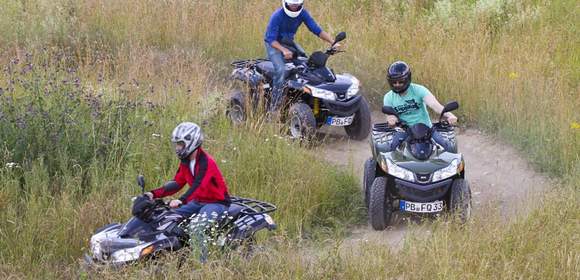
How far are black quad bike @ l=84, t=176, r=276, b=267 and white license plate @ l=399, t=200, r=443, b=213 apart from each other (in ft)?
5.73

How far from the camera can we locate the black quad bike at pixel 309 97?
10805 mm

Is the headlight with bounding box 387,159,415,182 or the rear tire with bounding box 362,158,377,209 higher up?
the headlight with bounding box 387,159,415,182

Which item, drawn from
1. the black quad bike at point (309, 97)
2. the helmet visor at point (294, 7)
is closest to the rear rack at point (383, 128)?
the black quad bike at point (309, 97)

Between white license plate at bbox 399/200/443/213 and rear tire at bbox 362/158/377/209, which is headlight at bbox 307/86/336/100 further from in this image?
white license plate at bbox 399/200/443/213

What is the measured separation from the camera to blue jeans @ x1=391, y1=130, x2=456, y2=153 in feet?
28.5

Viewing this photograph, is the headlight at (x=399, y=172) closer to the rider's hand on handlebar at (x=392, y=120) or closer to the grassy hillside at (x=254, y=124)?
the rider's hand on handlebar at (x=392, y=120)

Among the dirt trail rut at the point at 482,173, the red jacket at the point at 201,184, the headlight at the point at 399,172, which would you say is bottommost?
the dirt trail rut at the point at 482,173

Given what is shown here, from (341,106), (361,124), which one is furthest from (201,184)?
(361,124)

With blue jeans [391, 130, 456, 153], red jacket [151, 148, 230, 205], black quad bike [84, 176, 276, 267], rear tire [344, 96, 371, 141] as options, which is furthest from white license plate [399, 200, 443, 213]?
rear tire [344, 96, 371, 141]

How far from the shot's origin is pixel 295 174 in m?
9.17

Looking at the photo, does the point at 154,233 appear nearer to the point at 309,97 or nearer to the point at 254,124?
the point at 254,124

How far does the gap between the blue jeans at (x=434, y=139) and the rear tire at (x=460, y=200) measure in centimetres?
49

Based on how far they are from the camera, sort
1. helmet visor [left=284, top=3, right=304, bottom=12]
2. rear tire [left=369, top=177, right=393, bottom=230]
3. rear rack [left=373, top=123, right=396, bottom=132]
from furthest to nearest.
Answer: helmet visor [left=284, top=3, right=304, bottom=12], rear rack [left=373, top=123, right=396, bottom=132], rear tire [left=369, top=177, right=393, bottom=230]

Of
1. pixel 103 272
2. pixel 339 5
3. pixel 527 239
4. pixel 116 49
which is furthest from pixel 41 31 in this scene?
pixel 527 239
